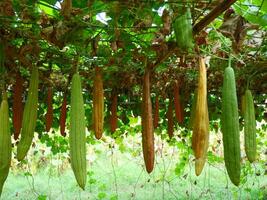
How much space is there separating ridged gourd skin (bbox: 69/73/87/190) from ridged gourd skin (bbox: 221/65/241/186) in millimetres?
547

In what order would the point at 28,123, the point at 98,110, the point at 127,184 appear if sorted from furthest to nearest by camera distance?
the point at 127,184, the point at 98,110, the point at 28,123

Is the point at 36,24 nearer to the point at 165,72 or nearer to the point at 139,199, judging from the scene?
the point at 165,72

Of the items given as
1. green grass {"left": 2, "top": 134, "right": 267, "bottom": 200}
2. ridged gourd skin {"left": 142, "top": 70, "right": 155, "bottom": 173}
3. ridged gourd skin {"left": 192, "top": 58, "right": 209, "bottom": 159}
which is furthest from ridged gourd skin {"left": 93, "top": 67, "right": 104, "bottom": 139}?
green grass {"left": 2, "top": 134, "right": 267, "bottom": 200}

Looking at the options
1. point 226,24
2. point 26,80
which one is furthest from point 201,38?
point 26,80

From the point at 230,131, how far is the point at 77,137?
0.60 m

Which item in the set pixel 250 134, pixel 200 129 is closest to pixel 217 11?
pixel 200 129

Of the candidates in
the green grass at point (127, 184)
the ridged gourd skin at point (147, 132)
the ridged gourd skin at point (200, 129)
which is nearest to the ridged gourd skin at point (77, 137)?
the ridged gourd skin at point (147, 132)

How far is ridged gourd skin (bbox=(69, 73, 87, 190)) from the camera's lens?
5.61ft

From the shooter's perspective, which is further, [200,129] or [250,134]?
[250,134]

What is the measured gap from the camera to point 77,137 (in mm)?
1771

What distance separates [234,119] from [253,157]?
405 mm

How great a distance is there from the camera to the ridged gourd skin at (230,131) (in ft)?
5.41

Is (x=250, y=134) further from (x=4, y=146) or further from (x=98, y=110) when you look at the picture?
(x=4, y=146)

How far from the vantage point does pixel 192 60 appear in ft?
9.02
